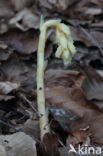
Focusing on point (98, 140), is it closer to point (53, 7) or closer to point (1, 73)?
point (1, 73)

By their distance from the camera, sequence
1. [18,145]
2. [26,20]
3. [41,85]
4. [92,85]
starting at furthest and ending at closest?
[26,20], [92,85], [41,85], [18,145]

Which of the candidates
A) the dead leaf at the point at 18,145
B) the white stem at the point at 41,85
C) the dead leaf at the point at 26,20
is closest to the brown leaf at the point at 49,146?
the dead leaf at the point at 18,145

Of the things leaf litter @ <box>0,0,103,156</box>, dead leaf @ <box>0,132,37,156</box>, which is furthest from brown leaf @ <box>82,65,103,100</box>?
dead leaf @ <box>0,132,37,156</box>

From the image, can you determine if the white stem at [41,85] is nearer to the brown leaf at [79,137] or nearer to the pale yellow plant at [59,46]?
the pale yellow plant at [59,46]

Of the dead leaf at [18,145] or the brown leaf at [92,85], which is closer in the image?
the dead leaf at [18,145]

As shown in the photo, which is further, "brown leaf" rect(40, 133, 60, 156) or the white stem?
the white stem

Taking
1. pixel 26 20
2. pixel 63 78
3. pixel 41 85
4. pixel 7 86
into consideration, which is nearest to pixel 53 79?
pixel 63 78

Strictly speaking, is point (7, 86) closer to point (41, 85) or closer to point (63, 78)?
point (63, 78)

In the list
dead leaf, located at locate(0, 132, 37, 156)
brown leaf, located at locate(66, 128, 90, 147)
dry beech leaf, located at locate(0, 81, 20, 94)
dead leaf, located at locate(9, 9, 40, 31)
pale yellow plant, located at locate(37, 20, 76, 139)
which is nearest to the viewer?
dead leaf, located at locate(0, 132, 37, 156)

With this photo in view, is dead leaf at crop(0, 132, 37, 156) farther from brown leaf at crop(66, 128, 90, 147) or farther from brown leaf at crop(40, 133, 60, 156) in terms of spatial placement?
brown leaf at crop(66, 128, 90, 147)
